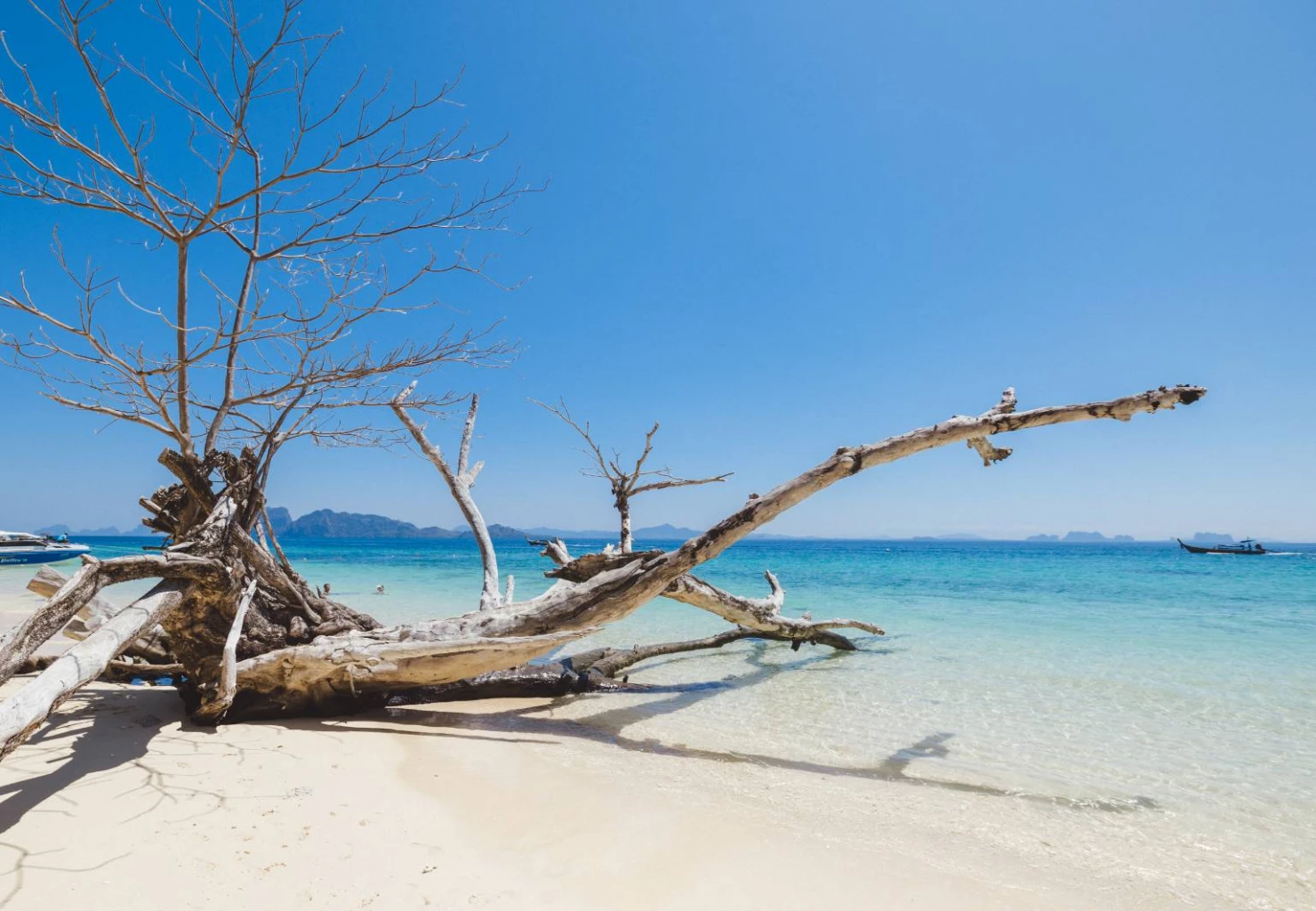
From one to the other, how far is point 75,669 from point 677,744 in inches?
129

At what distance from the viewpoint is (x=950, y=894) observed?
241 centimetres

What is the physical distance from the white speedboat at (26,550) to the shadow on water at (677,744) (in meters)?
31.9

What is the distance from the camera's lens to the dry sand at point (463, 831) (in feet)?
7.06

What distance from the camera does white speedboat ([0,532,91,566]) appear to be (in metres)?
27.0

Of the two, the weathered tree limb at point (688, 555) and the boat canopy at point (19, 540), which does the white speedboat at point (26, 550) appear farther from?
the weathered tree limb at point (688, 555)

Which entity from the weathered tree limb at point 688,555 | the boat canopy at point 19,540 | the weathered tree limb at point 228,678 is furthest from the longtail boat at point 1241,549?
the boat canopy at point 19,540

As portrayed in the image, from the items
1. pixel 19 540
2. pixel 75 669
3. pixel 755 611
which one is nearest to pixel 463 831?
pixel 75 669

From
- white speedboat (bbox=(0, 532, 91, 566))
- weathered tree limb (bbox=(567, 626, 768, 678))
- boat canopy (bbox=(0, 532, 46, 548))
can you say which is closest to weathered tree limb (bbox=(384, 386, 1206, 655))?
weathered tree limb (bbox=(567, 626, 768, 678))

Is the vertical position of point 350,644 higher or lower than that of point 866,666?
higher

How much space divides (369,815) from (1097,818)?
3.66m

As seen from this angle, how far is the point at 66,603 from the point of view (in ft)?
8.66

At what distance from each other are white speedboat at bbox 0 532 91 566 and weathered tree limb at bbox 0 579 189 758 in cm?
3227

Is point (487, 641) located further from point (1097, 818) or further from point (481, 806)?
point (1097, 818)

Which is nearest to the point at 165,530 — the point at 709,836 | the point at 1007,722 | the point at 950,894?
the point at 709,836
